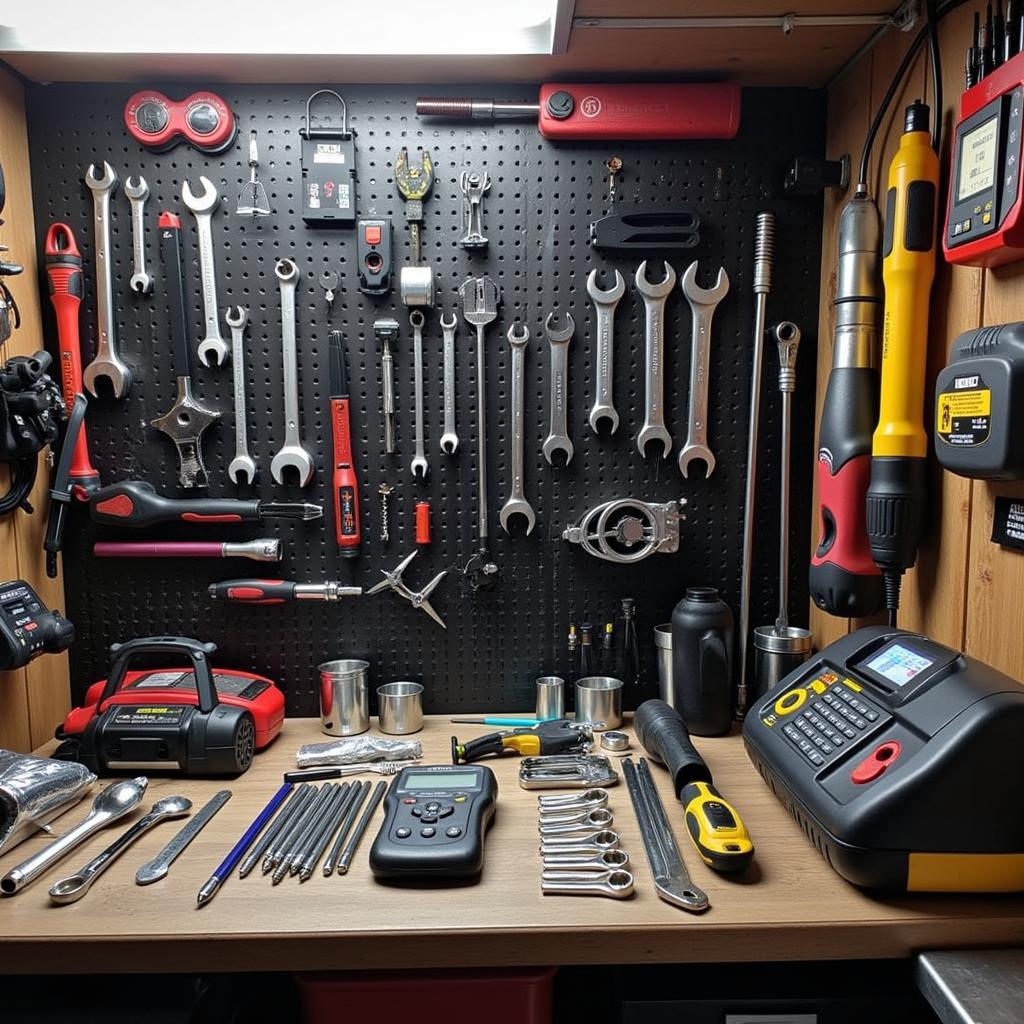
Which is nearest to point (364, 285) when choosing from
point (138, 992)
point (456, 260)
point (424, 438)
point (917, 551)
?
point (456, 260)

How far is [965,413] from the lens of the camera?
867mm

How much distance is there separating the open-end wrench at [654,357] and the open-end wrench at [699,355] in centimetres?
3

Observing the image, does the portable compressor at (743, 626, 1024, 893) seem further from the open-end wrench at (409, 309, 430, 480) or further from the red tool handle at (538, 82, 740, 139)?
the red tool handle at (538, 82, 740, 139)

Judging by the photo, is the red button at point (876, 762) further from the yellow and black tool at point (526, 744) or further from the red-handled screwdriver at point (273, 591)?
the red-handled screwdriver at point (273, 591)

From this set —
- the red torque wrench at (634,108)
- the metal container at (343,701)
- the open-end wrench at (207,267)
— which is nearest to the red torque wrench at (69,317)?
the open-end wrench at (207,267)

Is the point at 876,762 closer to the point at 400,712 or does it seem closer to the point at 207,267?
the point at 400,712

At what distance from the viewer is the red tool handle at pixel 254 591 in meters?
1.29

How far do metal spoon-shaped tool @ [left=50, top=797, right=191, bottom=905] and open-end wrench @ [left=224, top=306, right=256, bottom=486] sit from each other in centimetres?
55

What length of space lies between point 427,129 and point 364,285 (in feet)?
0.95

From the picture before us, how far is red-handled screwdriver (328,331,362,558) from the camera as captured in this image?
1289 millimetres

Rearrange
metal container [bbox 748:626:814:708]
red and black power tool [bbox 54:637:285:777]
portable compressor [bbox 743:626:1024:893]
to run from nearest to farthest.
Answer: portable compressor [bbox 743:626:1024:893], red and black power tool [bbox 54:637:285:777], metal container [bbox 748:626:814:708]

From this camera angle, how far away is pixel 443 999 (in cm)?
89

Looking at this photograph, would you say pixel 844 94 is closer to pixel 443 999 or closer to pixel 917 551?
pixel 917 551

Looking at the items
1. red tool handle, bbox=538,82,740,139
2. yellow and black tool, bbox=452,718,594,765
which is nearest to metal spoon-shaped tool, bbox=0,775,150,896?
yellow and black tool, bbox=452,718,594,765
